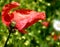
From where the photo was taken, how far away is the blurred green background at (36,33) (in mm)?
1449

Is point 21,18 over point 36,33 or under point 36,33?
over

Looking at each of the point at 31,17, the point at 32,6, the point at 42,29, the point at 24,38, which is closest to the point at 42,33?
the point at 42,29

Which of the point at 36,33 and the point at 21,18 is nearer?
the point at 21,18

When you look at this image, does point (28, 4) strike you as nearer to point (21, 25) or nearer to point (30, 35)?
point (30, 35)

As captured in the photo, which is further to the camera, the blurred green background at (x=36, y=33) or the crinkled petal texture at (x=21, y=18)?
the blurred green background at (x=36, y=33)

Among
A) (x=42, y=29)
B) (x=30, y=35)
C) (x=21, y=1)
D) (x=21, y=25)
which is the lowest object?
(x=42, y=29)

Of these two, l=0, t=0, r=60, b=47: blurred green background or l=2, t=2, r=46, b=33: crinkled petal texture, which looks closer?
l=2, t=2, r=46, b=33: crinkled petal texture

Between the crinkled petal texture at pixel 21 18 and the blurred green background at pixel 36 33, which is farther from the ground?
the crinkled petal texture at pixel 21 18

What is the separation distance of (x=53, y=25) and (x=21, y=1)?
660 mm

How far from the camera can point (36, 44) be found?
1684mm

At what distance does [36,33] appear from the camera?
68.1 inches

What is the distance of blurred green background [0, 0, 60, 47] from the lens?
4.75 feet

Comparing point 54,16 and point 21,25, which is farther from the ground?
point 21,25

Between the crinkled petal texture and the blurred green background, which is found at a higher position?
the crinkled petal texture
